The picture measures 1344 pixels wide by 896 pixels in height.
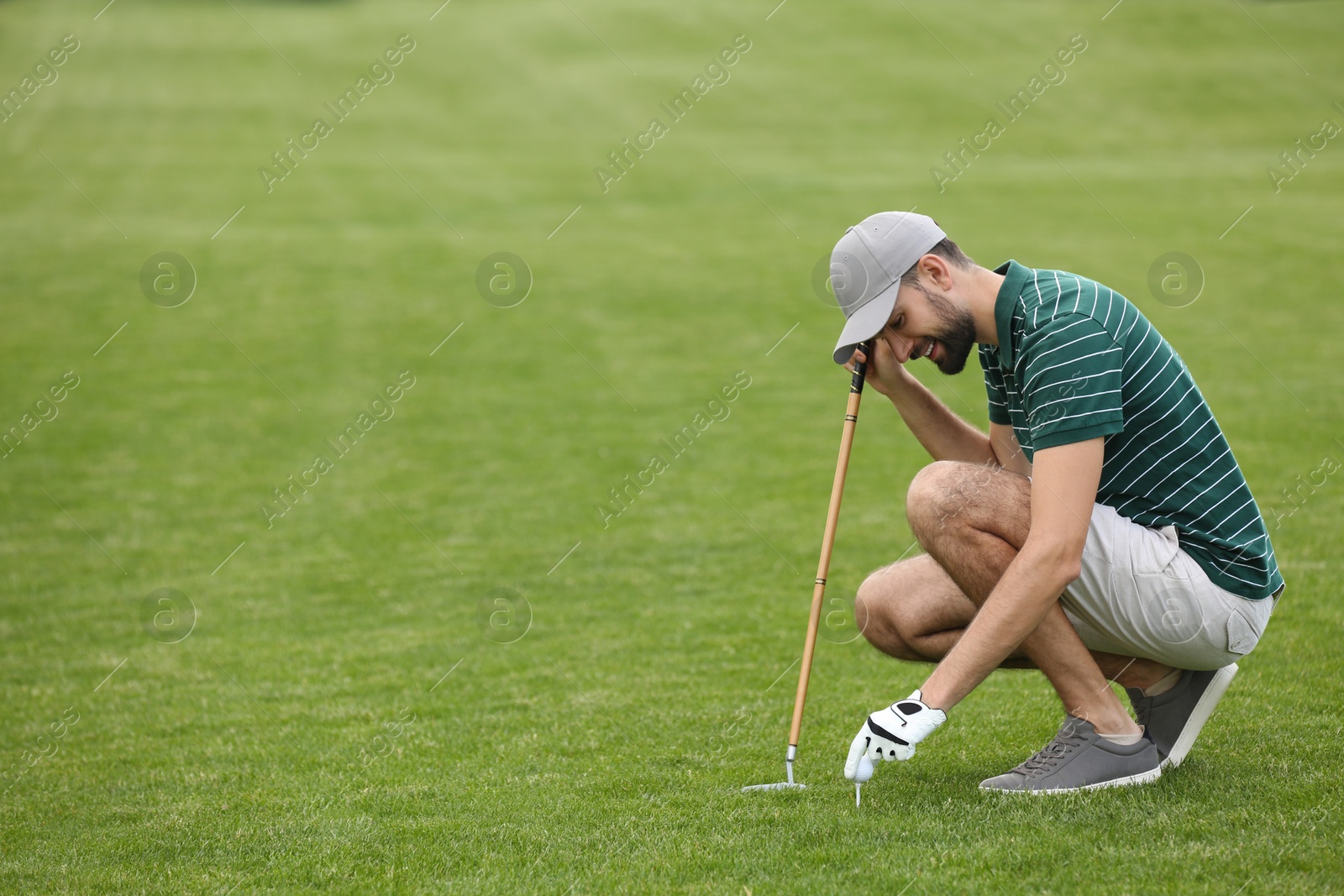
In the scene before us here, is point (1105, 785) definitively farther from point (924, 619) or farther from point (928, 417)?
point (928, 417)

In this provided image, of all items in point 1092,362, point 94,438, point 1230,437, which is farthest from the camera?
point 94,438

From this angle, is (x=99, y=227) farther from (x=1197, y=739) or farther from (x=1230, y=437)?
(x=1197, y=739)

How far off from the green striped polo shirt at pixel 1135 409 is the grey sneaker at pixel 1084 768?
61cm

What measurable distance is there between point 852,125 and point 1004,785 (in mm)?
26533

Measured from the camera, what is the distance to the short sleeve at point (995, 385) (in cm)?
412

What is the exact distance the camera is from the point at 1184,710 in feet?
13.3

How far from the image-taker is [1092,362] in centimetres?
360

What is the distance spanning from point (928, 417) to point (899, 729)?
1.37m

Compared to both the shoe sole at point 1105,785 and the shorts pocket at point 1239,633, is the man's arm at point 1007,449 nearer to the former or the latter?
the shorts pocket at point 1239,633

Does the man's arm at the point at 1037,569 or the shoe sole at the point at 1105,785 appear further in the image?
the shoe sole at the point at 1105,785

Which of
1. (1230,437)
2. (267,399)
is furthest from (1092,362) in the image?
(267,399)

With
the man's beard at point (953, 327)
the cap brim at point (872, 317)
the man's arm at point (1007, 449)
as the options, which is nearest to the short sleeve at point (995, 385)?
the man's arm at point (1007, 449)

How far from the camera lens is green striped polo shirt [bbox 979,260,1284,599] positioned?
361 cm

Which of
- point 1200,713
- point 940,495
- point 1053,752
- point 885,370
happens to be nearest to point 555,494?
point 885,370
